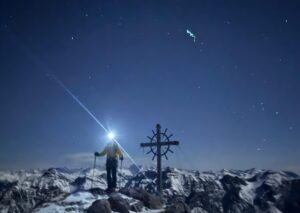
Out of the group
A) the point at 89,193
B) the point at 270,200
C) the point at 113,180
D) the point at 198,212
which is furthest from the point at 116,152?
the point at 270,200

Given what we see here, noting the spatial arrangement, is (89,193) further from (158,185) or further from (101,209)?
(158,185)

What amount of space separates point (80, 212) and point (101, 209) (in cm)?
126

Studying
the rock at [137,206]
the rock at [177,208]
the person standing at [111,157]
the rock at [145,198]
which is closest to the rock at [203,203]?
the person standing at [111,157]

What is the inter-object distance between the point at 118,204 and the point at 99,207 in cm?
141

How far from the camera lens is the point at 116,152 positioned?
2497 centimetres

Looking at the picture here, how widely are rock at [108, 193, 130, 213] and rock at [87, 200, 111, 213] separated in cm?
55

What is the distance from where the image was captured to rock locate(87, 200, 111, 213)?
18.7m

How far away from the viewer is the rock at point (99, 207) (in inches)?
737

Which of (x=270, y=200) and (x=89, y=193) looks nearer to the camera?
(x=89, y=193)

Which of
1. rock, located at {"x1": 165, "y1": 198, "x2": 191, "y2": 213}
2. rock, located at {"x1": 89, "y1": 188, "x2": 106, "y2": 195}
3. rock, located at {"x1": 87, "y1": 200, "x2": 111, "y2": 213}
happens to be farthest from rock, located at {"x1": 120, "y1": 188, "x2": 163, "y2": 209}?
rock, located at {"x1": 87, "y1": 200, "x2": 111, "y2": 213}

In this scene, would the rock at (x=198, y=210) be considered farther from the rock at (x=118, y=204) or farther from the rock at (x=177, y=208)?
the rock at (x=118, y=204)

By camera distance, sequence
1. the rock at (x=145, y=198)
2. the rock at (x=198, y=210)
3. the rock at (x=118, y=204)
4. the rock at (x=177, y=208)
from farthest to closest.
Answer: the rock at (x=198, y=210)
the rock at (x=145, y=198)
the rock at (x=177, y=208)
the rock at (x=118, y=204)

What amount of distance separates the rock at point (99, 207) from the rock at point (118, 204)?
0.55m

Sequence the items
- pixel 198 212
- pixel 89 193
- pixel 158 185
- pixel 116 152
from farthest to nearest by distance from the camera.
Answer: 1. pixel 198 212
2. pixel 158 185
3. pixel 116 152
4. pixel 89 193
